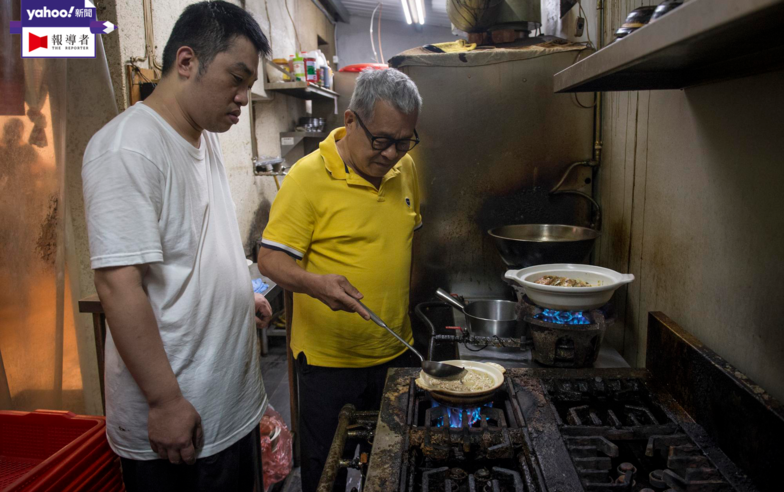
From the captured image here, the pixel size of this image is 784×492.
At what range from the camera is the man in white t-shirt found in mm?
1135

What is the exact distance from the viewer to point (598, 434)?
130 cm

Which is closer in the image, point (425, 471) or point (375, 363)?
point (425, 471)

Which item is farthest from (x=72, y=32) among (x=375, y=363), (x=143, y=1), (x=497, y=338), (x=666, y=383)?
(x=666, y=383)

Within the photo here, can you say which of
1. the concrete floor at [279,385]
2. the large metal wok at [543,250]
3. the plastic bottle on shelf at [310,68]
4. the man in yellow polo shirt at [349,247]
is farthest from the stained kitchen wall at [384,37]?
the man in yellow polo shirt at [349,247]

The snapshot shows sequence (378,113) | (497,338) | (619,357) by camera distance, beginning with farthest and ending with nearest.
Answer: (619,357) < (497,338) < (378,113)

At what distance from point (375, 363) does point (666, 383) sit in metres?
1.03

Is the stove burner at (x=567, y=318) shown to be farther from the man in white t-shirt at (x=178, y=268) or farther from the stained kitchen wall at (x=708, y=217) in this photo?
the man in white t-shirt at (x=178, y=268)

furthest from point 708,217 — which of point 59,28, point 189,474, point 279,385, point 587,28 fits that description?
point 279,385

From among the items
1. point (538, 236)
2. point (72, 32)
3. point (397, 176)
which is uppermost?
point (72, 32)

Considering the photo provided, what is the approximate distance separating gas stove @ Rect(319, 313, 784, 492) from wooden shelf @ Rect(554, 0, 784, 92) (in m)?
0.79

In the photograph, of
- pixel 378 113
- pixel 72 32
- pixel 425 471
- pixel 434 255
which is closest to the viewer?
pixel 425 471

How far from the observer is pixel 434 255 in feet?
9.89

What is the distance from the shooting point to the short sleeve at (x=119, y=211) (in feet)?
3.66

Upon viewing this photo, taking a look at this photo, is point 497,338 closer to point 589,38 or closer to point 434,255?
point 434,255
